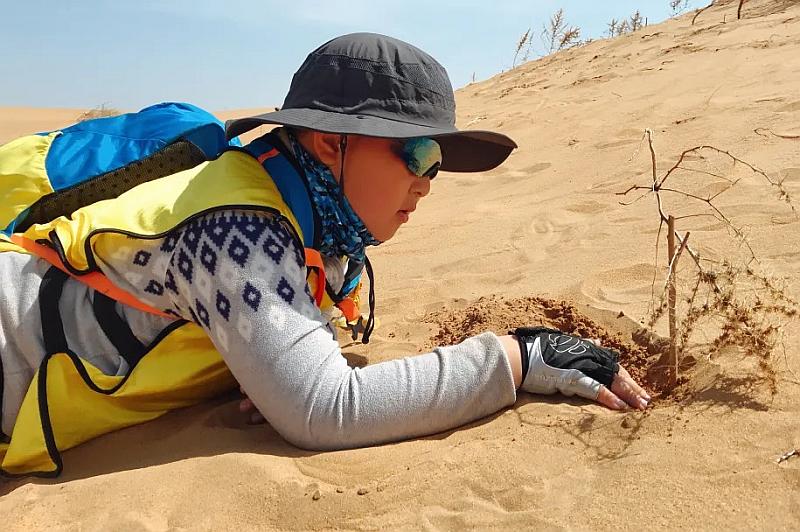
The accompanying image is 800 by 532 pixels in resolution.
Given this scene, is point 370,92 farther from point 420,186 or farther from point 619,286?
point 619,286

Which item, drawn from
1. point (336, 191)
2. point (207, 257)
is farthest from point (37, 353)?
point (336, 191)

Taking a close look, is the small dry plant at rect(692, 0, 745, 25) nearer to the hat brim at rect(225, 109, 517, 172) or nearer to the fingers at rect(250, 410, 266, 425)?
the hat brim at rect(225, 109, 517, 172)

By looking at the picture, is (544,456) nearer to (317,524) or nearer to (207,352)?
(317,524)

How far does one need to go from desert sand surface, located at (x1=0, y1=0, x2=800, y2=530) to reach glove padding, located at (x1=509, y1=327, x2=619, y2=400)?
0.14 ft

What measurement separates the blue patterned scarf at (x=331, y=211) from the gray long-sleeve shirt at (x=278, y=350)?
0.22 m

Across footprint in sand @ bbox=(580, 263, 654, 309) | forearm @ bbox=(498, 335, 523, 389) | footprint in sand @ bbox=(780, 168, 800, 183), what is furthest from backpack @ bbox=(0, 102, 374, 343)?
footprint in sand @ bbox=(780, 168, 800, 183)

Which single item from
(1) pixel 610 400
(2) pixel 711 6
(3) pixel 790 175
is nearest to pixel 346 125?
(1) pixel 610 400

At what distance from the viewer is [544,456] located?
5.03ft

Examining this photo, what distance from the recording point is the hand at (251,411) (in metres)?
1.93

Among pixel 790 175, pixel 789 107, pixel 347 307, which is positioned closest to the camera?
pixel 347 307

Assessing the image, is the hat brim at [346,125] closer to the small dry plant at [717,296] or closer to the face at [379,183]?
the face at [379,183]

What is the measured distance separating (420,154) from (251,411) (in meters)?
0.88

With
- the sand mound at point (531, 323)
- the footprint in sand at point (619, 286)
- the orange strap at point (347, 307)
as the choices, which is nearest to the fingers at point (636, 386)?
the sand mound at point (531, 323)

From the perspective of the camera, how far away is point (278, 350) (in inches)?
61.8
